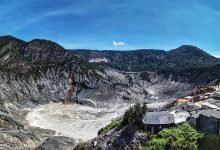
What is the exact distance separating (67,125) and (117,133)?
311 ft

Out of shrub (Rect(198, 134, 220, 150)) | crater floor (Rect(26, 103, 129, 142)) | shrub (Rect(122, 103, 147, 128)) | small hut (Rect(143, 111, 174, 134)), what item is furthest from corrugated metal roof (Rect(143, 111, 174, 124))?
crater floor (Rect(26, 103, 129, 142))

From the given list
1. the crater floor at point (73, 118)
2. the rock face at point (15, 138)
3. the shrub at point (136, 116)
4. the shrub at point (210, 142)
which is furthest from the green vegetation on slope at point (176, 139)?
the crater floor at point (73, 118)

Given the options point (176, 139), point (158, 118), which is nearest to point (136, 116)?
point (158, 118)

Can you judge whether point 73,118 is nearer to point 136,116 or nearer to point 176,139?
point 136,116

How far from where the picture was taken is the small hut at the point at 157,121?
145 ft

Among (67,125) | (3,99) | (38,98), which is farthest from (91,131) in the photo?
(38,98)

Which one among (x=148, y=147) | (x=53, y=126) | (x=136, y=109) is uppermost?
(x=136, y=109)

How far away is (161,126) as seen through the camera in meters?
44.3

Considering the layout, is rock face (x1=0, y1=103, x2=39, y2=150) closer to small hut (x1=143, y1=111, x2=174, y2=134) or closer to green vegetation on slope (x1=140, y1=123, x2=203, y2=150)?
small hut (x1=143, y1=111, x2=174, y2=134)

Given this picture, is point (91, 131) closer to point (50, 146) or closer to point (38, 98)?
point (50, 146)

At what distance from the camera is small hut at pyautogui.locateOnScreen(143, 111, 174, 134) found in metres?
44.2

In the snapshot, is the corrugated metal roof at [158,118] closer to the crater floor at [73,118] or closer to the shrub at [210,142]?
the shrub at [210,142]

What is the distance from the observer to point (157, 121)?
A: 4444 centimetres

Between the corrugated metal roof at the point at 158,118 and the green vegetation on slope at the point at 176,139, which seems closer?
the green vegetation on slope at the point at 176,139
